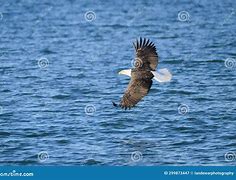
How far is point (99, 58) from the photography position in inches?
1268

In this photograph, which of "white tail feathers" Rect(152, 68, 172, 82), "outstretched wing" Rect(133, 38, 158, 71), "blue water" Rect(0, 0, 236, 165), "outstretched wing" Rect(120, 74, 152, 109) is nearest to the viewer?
"white tail feathers" Rect(152, 68, 172, 82)

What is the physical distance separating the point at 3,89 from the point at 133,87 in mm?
10383

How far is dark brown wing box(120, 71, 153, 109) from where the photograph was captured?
645 inches

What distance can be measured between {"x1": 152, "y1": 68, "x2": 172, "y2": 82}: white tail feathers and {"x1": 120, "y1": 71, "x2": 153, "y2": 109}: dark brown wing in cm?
19

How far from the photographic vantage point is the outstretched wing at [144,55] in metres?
16.8

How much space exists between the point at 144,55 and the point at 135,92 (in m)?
0.84

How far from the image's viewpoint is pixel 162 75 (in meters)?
16.4

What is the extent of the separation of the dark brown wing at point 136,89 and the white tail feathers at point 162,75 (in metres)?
0.19

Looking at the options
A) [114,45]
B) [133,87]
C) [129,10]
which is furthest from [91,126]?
[129,10]

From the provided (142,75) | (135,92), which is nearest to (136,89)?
(135,92)

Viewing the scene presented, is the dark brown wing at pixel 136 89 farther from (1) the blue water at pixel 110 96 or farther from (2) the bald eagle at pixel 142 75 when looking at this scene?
(1) the blue water at pixel 110 96

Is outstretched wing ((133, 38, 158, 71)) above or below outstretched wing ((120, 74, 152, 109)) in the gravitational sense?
above

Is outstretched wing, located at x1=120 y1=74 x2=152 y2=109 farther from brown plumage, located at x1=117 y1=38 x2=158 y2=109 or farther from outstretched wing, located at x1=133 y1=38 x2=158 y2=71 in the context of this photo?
outstretched wing, located at x1=133 y1=38 x2=158 y2=71

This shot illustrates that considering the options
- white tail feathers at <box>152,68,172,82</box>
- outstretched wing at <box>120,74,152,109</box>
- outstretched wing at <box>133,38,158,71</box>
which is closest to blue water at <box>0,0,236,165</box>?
outstretched wing at <box>120,74,152,109</box>
